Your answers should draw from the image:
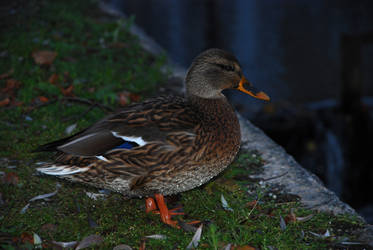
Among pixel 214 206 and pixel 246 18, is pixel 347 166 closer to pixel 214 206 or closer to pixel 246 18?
pixel 214 206

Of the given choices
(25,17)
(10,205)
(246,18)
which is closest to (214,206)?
(10,205)

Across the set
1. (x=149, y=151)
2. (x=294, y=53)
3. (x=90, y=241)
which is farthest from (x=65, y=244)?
(x=294, y=53)

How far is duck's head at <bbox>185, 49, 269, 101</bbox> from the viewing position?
295 centimetres

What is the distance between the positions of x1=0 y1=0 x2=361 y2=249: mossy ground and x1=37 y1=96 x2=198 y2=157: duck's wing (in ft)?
1.54

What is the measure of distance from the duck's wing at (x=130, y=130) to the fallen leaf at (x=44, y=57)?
2756mm

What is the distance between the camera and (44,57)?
5.25 m

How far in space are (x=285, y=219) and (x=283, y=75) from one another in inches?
455

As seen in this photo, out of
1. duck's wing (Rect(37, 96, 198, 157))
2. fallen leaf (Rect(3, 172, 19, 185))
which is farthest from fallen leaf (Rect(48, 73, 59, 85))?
duck's wing (Rect(37, 96, 198, 157))

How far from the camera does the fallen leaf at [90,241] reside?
8.14ft

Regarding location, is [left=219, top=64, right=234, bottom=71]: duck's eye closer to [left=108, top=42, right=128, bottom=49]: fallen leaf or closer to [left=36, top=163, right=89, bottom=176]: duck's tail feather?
[left=36, top=163, right=89, bottom=176]: duck's tail feather

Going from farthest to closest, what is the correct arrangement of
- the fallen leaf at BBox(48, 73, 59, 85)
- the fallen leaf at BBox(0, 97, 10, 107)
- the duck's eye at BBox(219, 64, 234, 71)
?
the fallen leaf at BBox(48, 73, 59, 85)
the fallen leaf at BBox(0, 97, 10, 107)
the duck's eye at BBox(219, 64, 234, 71)

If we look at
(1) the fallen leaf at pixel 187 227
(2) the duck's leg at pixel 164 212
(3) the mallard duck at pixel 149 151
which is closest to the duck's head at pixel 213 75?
(3) the mallard duck at pixel 149 151

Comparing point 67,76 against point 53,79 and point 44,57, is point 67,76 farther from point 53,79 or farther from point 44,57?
point 44,57

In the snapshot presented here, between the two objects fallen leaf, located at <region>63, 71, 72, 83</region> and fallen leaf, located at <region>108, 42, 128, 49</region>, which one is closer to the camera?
fallen leaf, located at <region>63, 71, 72, 83</region>
